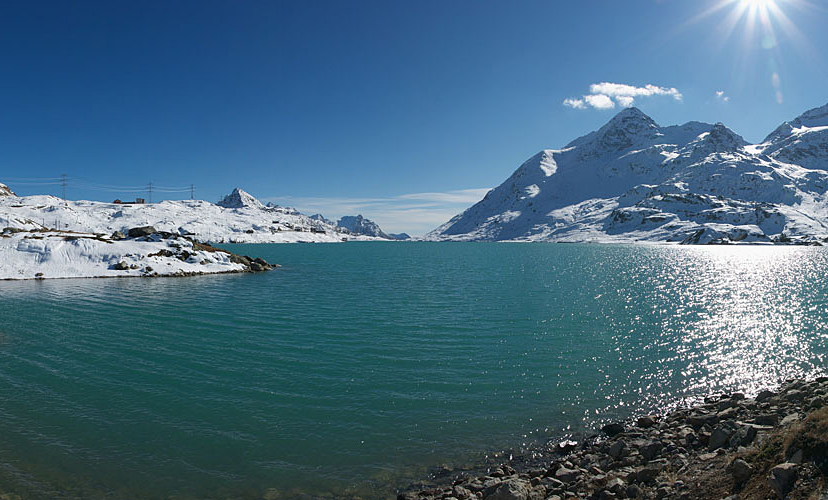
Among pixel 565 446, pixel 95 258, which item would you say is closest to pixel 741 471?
pixel 565 446

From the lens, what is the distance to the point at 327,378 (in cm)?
2388

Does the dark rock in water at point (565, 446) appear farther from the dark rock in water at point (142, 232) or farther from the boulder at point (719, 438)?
the dark rock in water at point (142, 232)

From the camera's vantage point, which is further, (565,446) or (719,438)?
(565,446)

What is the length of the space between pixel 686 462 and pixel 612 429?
14.5 ft

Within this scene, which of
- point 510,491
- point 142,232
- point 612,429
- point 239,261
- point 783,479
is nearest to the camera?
point 783,479

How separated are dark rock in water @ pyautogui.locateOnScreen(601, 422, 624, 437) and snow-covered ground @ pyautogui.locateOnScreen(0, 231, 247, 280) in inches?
3035

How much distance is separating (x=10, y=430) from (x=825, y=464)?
1039 inches

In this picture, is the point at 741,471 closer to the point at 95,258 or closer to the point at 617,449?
the point at 617,449

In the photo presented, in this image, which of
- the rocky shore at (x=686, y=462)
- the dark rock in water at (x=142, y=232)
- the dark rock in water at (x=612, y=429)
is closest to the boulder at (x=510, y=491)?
the rocky shore at (x=686, y=462)

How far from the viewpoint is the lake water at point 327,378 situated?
50.3ft

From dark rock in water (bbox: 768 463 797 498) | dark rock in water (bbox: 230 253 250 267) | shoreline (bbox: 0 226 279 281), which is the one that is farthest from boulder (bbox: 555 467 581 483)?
dark rock in water (bbox: 230 253 250 267)

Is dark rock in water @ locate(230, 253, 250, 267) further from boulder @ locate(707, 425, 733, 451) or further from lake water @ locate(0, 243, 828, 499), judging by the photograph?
boulder @ locate(707, 425, 733, 451)

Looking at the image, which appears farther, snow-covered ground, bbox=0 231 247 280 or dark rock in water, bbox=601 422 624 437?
snow-covered ground, bbox=0 231 247 280

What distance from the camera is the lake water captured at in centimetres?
1532
